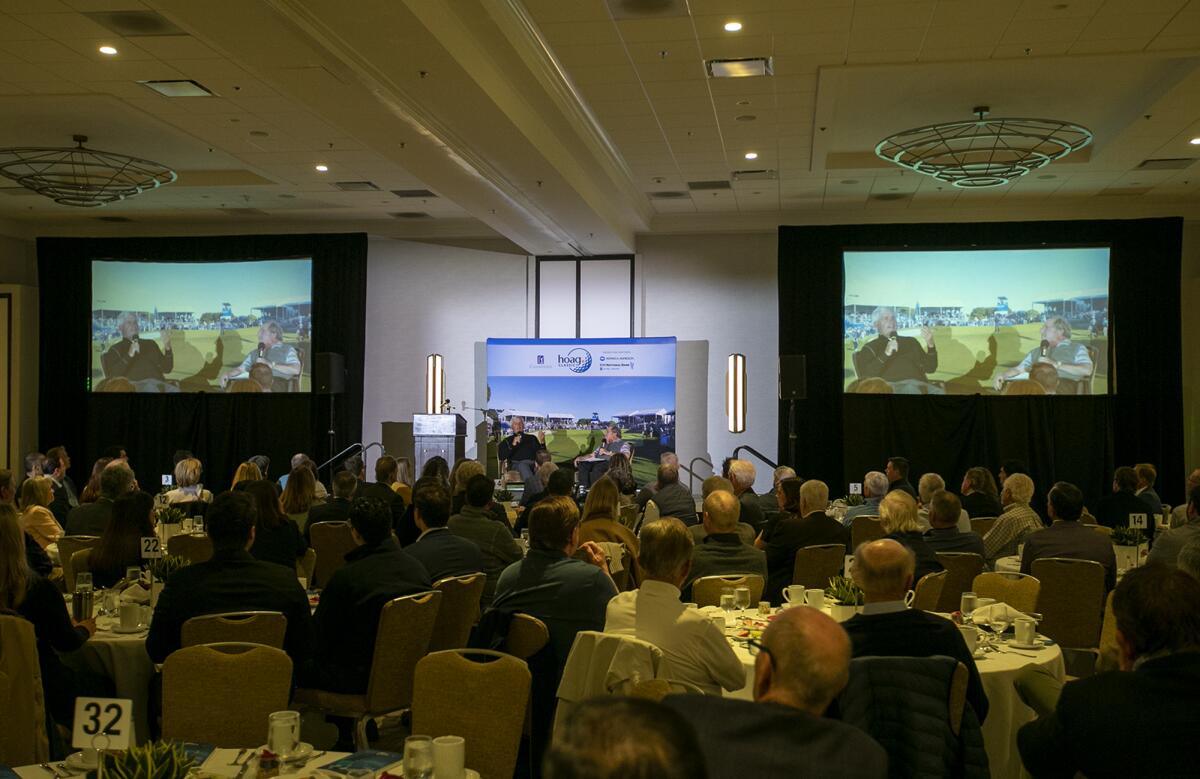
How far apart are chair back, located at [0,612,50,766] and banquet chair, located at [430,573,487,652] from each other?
203 cm

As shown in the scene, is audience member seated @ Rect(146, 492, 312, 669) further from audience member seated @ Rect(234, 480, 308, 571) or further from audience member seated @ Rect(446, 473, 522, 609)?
audience member seated @ Rect(234, 480, 308, 571)

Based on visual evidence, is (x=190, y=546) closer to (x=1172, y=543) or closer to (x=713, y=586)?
(x=713, y=586)

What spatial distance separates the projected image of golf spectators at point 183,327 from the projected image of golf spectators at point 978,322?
8607mm

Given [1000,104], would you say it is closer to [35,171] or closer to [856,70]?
[856,70]

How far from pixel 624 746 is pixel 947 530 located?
5.95 meters

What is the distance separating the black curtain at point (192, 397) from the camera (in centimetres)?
1680

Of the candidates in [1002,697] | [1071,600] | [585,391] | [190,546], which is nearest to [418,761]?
[1002,697]

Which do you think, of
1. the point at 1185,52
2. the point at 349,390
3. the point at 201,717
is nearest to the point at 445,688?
the point at 201,717

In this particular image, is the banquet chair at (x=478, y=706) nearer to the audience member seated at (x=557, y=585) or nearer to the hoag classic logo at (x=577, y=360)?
the audience member seated at (x=557, y=585)

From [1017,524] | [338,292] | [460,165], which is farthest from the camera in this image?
[338,292]

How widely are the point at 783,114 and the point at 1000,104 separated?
2220 mm

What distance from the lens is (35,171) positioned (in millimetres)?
13305

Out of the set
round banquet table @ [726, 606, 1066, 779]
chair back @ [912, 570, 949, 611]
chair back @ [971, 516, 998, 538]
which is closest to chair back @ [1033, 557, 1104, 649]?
chair back @ [912, 570, 949, 611]

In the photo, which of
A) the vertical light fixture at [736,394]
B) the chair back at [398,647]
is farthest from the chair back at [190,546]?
the vertical light fixture at [736,394]
